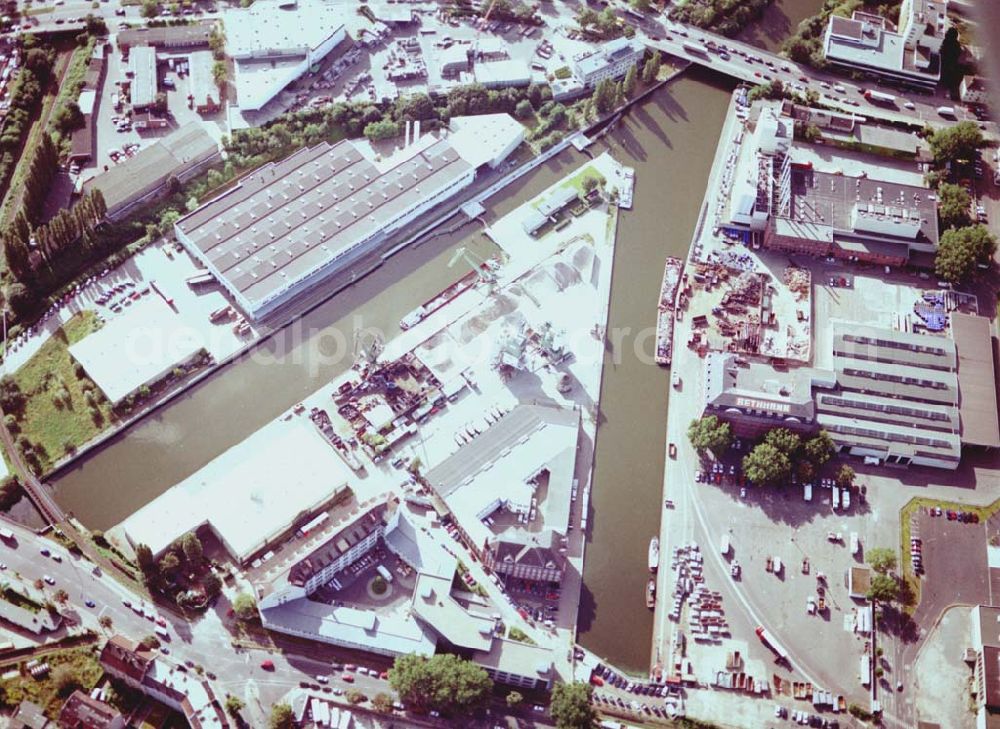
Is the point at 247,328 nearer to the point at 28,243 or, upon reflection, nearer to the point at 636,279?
the point at 28,243

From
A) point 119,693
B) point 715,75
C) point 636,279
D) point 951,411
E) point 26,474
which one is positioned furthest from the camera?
point 715,75

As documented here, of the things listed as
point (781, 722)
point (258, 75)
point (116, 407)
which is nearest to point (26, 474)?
point (116, 407)

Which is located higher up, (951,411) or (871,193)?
(871,193)

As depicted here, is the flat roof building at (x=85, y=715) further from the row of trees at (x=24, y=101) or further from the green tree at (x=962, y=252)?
the green tree at (x=962, y=252)

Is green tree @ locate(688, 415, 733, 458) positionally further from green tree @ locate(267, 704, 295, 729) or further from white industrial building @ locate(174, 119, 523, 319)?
green tree @ locate(267, 704, 295, 729)

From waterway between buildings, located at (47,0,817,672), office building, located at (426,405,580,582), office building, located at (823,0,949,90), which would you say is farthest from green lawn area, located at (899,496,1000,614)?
office building, located at (823,0,949,90)

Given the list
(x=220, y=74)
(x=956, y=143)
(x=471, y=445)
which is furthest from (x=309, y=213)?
(x=956, y=143)
